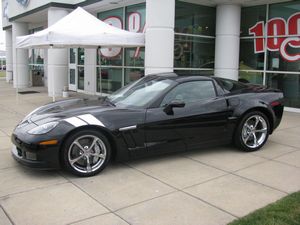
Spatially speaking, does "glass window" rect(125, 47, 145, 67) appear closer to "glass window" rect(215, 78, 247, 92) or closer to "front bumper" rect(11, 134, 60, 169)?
"glass window" rect(215, 78, 247, 92)

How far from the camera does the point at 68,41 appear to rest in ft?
32.2

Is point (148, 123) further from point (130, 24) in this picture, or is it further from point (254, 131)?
point (130, 24)

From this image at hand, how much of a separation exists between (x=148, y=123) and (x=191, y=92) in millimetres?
1022

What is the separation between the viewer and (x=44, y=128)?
15.5ft

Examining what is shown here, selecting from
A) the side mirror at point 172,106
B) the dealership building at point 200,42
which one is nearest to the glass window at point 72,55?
the dealership building at point 200,42

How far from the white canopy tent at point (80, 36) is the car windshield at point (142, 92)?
4409mm

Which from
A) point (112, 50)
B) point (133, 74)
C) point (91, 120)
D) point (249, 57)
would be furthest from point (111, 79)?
point (91, 120)

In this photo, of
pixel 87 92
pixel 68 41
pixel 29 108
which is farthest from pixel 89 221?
pixel 87 92

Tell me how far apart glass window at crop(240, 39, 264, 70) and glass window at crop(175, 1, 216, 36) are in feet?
3.80

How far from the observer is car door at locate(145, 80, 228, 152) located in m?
5.23

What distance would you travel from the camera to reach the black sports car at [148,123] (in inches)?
186

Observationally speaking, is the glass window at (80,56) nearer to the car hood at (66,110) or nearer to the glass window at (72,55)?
the glass window at (72,55)

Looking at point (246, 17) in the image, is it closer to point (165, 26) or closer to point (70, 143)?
point (165, 26)

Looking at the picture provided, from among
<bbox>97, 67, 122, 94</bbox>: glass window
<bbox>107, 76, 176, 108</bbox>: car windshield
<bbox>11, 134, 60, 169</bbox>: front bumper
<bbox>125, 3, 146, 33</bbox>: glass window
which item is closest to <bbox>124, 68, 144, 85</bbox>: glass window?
<bbox>97, 67, 122, 94</bbox>: glass window
